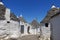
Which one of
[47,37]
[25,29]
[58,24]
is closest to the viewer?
[58,24]

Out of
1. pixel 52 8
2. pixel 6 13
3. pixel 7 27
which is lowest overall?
pixel 7 27

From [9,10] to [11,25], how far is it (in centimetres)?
406

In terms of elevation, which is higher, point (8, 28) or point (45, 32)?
point (8, 28)

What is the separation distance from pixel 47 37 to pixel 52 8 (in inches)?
246

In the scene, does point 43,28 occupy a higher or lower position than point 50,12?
lower

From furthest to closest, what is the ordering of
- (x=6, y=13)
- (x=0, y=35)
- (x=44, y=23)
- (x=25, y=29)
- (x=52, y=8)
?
(x=25, y=29), (x=52, y=8), (x=44, y=23), (x=6, y=13), (x=0, y=35)

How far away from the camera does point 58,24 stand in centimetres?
1491

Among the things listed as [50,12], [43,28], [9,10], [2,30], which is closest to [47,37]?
[43,28]

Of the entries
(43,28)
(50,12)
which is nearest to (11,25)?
(43,28)

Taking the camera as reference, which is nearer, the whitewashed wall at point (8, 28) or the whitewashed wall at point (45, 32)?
the whitewashed wall at point (8, 28)

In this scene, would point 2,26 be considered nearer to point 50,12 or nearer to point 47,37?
point 47,37

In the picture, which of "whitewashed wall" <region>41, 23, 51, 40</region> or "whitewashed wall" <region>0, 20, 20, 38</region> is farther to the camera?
"whitewashed wall" <region>41, 23, 51, 40</region>

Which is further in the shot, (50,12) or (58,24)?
(50,12)

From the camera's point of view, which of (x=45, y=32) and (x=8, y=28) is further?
(x=45, y=32)
